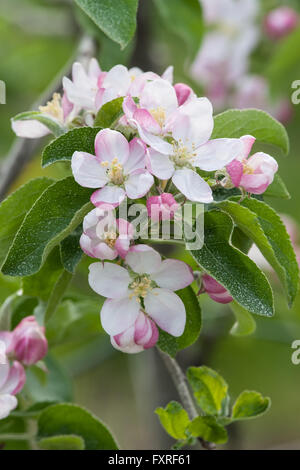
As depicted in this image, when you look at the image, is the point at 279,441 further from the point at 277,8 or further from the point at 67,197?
the point at 67,197

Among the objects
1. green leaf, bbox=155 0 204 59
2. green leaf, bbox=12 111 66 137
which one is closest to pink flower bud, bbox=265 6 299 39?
green leaf, bbox=155 0 204 59

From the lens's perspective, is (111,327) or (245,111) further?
(245,111)

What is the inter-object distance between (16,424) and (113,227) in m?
0.53

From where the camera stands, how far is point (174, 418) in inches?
39.4

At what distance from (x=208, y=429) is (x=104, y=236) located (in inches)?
13.1

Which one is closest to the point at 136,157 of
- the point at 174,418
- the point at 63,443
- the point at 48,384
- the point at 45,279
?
the point at 45,279

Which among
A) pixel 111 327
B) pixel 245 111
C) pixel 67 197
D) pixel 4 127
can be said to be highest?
pixel 4 127

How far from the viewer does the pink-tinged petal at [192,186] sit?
0.84 m

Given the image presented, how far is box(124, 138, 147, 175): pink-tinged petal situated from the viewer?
88 cm

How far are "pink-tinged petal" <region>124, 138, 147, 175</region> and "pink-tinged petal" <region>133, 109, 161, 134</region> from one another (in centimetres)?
2

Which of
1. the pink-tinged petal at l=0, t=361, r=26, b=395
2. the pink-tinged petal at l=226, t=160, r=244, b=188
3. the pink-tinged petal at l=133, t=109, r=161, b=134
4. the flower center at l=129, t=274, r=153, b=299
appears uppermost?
the pink-tinged petal at l=133, t=109, r=161, b=134

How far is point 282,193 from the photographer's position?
101 cm

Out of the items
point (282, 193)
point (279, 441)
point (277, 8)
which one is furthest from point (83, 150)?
point (279, 441)

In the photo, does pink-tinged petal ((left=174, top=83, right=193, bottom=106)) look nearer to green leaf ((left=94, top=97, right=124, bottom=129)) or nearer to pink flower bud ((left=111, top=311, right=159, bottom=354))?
green leaf ((left=94, top=97, right=124, bottom=129))
